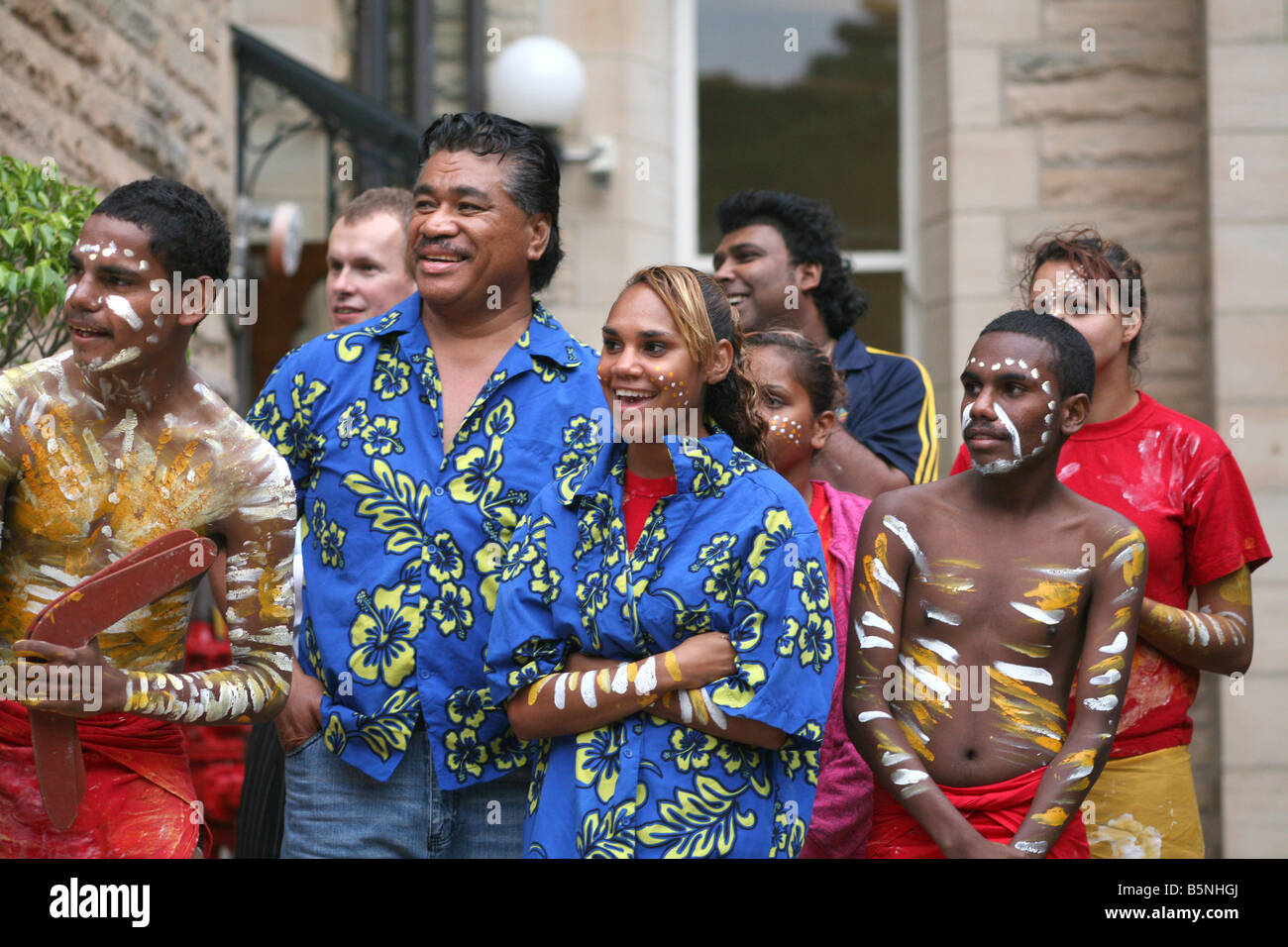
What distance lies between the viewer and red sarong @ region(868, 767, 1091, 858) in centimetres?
314

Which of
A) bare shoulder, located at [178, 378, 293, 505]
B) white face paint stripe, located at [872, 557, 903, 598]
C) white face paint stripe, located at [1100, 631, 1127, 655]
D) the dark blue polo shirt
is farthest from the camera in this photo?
the dark blue polo shirt

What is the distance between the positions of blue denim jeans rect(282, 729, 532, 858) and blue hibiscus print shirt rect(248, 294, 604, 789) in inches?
2.0

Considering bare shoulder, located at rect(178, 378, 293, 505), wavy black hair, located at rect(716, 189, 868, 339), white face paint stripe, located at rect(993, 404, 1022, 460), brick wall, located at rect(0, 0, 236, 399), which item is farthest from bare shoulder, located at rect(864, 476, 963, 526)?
brick wall, located at rect(0, 0, 236, 399)

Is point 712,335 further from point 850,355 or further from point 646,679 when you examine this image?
point 850,355

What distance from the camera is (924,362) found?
8.19 meters

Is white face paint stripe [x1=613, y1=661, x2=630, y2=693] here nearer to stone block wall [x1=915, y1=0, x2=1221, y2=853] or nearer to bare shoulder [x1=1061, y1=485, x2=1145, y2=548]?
bare shoulder [x1=1061, y1=485, x2=1145, y2=548]

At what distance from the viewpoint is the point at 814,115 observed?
855 centimetres

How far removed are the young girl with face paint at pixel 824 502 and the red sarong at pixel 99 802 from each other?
4.73 feet

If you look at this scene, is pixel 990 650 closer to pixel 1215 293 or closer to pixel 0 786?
pixel 0 786

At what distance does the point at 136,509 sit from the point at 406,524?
0.60 m

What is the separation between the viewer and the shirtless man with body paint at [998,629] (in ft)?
10.3

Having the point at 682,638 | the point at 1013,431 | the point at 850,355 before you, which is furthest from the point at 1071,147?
the point at 682,638

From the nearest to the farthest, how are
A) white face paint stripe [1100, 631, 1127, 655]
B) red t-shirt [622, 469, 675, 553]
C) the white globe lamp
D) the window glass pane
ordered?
1. red t-shirt [622, 469, 675, 553]
2. white face paint stripe [1100, 631, 1127, 655]
3. the white globe lamp
4. the window glass pane
